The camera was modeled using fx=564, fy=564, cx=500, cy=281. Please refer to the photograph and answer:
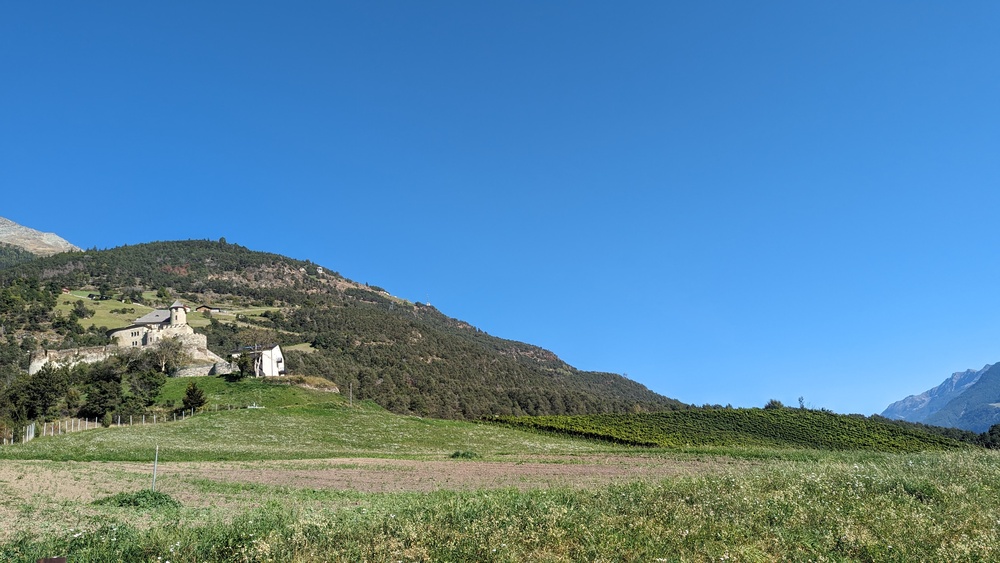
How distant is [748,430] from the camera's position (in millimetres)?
65875

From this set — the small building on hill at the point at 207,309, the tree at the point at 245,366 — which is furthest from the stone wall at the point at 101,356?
the small building on hill at the point at 207,309

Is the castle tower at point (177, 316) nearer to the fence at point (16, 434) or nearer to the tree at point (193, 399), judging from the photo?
the tree at point (193, 399)

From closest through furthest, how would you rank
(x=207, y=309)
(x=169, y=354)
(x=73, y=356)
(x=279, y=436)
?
1. (x=279, y=436)
2. (x=169, y=354)
3. (x=73, y=356)
4. (x=207, y=309)

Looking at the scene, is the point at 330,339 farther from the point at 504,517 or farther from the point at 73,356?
the point at 504,517

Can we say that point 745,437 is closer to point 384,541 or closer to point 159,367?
point 384,541

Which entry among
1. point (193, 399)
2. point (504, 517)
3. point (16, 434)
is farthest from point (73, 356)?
point (504, 517)

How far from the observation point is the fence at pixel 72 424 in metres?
47.1

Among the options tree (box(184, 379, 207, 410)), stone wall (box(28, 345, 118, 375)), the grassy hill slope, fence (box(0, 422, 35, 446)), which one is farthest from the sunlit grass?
stone wall (box(28, 345, 118, 375))

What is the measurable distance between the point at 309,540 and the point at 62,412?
66753 millimetres

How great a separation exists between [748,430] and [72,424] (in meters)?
72.3

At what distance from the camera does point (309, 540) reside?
927 cm

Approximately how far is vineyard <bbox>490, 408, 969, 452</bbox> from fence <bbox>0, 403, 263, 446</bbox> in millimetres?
36824

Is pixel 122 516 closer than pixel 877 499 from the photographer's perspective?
No

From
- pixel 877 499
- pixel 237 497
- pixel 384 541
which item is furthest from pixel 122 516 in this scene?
pixel 877 499
